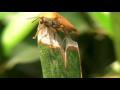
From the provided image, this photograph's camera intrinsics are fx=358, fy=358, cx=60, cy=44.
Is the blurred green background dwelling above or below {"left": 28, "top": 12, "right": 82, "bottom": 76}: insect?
above

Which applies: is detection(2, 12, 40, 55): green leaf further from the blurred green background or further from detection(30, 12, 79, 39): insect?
detection(30, 12, 79, 39): insect

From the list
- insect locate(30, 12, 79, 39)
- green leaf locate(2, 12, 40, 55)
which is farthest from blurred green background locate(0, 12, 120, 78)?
insect locate(30, 12, 79, 39)

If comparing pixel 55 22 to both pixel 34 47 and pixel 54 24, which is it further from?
pixel 34 47

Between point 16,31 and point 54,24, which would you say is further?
point 16,31

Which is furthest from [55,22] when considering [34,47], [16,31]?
[34,47]

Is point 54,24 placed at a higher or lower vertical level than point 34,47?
lower

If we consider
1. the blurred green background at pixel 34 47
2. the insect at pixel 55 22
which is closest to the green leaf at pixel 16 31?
the blurred green background at pixel 34 47

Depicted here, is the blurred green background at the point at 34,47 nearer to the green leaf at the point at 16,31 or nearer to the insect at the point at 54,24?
the green leaf at the point at 16,31

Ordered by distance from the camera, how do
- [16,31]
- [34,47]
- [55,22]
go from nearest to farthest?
[55,22]
[16,31]
[34,47]
